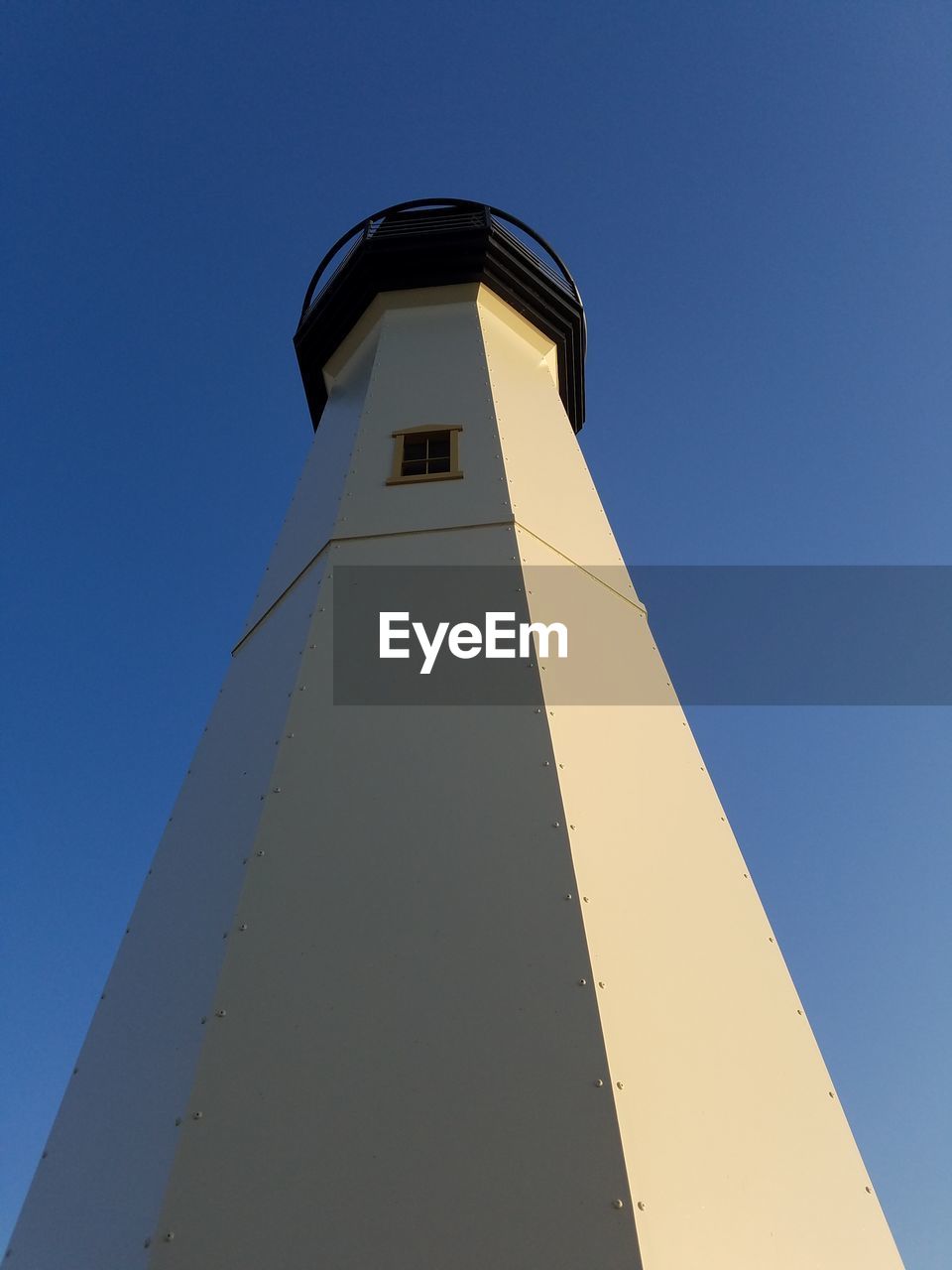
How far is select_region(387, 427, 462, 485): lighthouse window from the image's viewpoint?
5.68 meters

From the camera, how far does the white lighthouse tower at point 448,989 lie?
2.39 meters

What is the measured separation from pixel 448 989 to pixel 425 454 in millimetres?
4214

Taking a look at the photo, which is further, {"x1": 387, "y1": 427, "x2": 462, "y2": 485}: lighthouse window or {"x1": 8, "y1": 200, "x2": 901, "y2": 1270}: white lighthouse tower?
{"x1": 387, "y1": 427, "x2": 462, "y2": 485}: lighthouse window

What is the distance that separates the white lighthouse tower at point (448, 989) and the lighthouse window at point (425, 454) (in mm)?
602

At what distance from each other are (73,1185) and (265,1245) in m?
0.91

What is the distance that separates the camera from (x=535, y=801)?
3.45 metres

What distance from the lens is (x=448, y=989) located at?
2.87 meters

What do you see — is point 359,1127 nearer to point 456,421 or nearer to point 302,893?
point 302,893

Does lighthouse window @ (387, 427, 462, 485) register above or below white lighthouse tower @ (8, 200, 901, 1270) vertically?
above

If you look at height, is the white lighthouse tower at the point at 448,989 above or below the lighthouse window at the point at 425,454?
below

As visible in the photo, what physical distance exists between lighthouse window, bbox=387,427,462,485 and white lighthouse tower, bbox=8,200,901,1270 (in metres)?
0.60

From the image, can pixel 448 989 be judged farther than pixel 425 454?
No

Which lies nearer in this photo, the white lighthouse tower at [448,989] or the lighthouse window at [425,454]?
the white lighthouse tower at [448,989]

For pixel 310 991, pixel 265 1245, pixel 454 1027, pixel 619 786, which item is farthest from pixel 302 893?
pixel 619 786
